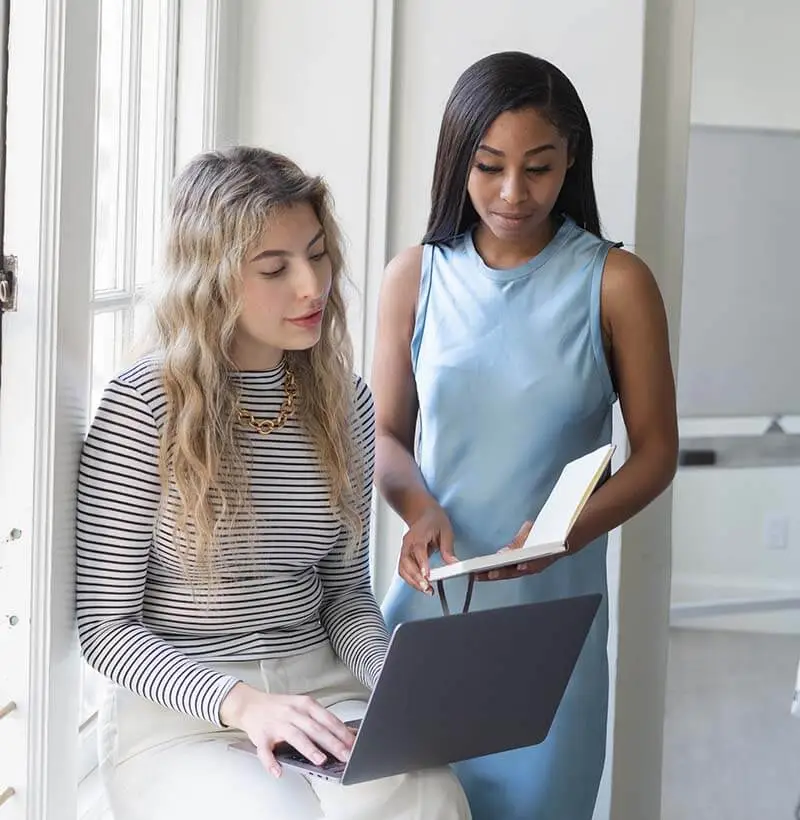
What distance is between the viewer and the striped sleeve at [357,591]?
1.56 metres

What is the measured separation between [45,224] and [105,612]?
403mm

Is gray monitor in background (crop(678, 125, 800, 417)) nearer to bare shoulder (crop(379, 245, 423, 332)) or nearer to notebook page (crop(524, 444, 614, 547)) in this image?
bare shoulder (crop(379, 245, 423, 332))

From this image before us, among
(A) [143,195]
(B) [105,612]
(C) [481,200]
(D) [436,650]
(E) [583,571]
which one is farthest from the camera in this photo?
(A) [143,195]

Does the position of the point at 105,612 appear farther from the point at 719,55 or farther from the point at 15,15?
the point at 719,55

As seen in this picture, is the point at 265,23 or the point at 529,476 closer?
the point at 529,476

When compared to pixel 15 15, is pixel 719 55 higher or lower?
higher

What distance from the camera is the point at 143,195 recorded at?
2002 mm

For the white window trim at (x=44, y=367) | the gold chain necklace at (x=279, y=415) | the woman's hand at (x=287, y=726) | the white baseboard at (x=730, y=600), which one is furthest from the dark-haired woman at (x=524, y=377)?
the white baseboard at (x=730, y=600)

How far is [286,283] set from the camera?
57.4 inches

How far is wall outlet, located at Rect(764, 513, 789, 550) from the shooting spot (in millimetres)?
3966

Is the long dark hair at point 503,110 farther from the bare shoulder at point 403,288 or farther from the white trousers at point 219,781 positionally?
the white trousers at point 219,781

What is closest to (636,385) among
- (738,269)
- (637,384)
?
(637,384)

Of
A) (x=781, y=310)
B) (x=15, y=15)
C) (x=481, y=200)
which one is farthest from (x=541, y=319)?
(x=781, y=310)

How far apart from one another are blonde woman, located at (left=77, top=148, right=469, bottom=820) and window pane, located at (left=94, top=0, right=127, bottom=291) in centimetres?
34
